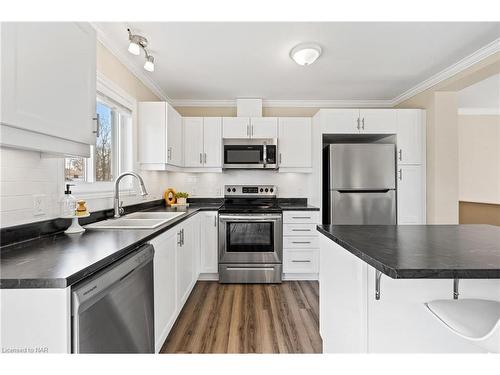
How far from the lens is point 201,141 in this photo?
11.2 feet

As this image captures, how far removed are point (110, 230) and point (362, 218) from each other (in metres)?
2.69

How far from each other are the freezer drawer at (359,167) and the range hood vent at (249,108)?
119cm

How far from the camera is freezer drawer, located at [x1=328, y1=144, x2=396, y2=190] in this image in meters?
3.03

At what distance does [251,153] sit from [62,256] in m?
2.58

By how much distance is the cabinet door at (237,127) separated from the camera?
3.39m

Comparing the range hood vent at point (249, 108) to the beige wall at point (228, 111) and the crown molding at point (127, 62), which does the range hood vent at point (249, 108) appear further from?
the crown molding at point (127, 62)

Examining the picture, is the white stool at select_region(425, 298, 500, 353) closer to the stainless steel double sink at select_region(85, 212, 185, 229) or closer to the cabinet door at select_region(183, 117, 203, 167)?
the stainless steel double sink at select_region(85, 212, 185, 229)

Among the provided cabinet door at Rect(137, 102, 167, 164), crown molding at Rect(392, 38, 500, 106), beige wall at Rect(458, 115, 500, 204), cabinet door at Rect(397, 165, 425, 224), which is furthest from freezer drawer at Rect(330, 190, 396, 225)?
beige wall at Rect(458, 115, 500, 204)

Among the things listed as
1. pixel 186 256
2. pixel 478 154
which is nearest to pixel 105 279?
pixel 186 256

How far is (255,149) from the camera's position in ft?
11.0

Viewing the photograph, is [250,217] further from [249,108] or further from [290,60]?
[290,60]

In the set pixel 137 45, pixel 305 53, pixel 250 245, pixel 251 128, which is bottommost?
pixel 250 245

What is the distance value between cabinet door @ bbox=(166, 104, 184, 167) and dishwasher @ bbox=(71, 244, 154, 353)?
5.39 ft
